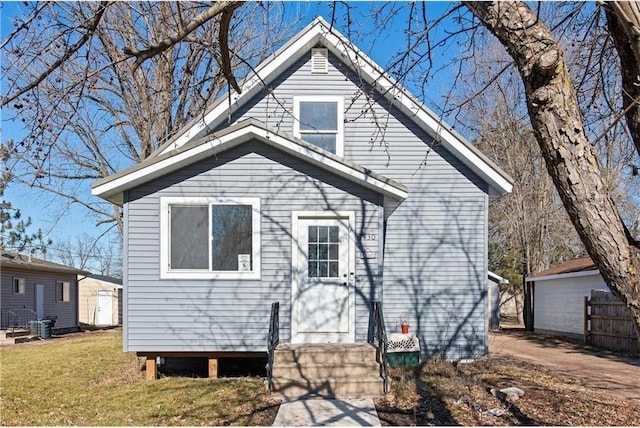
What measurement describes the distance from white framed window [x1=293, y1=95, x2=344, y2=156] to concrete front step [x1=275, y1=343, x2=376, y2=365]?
4.24 m

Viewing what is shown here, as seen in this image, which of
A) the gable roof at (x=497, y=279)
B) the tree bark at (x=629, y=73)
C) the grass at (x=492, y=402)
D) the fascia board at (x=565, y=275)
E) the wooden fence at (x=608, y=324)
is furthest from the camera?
the gable roof at (x=497, y=279)

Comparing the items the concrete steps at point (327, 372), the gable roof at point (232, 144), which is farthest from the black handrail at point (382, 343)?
the gable roof at point (232, 144)

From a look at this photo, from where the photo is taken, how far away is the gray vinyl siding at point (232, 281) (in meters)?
7.98

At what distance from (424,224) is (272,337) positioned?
4252mm

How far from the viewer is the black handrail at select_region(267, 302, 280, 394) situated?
679 centimetres

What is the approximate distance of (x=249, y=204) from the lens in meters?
8.17

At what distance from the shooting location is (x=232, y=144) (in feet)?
26.6

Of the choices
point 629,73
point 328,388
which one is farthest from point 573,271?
point 629,73

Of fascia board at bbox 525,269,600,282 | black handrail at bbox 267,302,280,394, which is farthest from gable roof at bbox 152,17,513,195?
fascia board at bbox 525,269,600,282

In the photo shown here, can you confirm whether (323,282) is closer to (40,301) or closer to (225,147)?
(225,147)

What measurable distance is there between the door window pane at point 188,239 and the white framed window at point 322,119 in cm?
296

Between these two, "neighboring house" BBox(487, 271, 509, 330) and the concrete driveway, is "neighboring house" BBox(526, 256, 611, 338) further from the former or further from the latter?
"neighboring house" BBox(487, 271, 509, 330)

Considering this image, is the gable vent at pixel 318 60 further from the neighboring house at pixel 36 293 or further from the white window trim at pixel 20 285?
the white window trim at pixel 20 285

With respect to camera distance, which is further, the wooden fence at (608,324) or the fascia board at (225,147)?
the wooden fence at (608,324)
